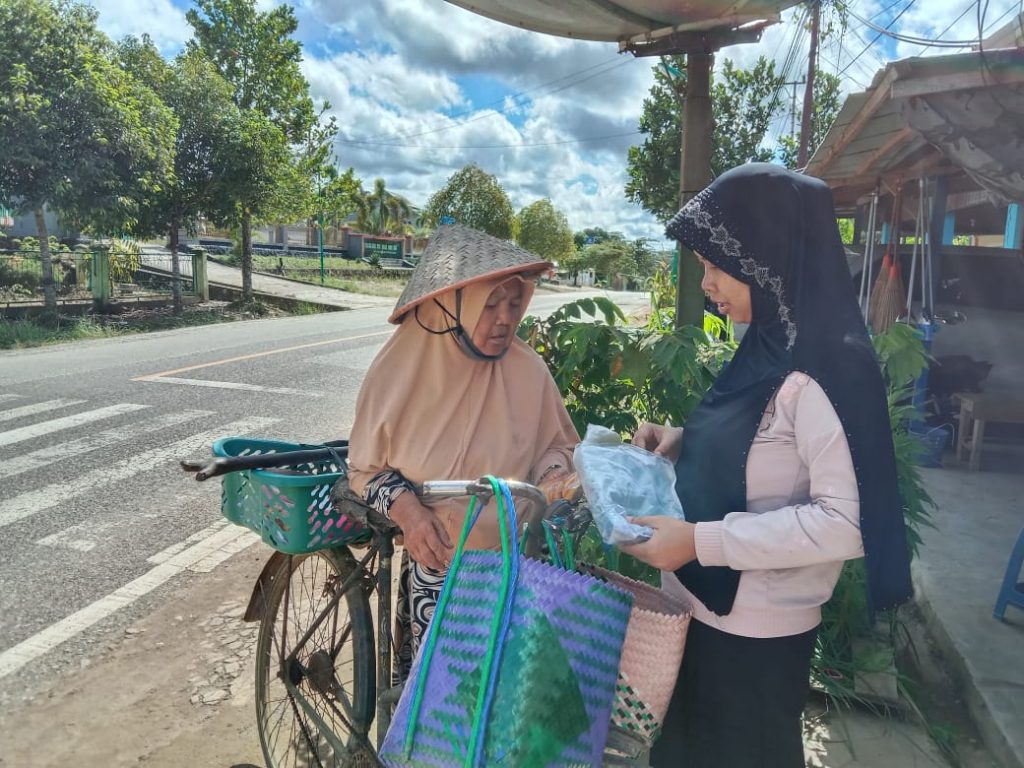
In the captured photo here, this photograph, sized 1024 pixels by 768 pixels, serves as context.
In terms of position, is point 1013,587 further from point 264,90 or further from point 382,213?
point 382,213

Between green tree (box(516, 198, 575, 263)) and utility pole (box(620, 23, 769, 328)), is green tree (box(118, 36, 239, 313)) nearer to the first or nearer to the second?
utility pole (box(620, 23, 769, 328))

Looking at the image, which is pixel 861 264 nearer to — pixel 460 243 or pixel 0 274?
pixel 460 243

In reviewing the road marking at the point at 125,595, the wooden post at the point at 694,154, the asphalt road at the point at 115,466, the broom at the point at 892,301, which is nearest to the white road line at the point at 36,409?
the asphalt road at the point at 115,466

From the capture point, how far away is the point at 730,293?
1.46 m

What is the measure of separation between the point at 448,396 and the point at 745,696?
968 mm

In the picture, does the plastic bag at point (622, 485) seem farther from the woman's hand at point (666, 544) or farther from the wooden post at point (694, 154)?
the wooden post at point (694, 154)

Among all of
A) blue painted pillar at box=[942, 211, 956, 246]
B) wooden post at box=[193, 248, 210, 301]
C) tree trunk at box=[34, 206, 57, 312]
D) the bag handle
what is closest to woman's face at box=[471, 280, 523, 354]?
the bag handle

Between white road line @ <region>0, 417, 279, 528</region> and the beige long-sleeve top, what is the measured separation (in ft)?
15.6

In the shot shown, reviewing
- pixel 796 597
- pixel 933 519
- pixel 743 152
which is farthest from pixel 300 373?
pixel 743 152

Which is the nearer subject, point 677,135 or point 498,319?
point 498,319

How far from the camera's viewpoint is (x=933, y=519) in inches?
174

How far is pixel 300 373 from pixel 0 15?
27.5 feet

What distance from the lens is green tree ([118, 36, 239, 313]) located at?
55.8ft

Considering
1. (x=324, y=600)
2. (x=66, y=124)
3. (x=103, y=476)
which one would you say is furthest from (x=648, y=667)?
(x=66, y=124)
